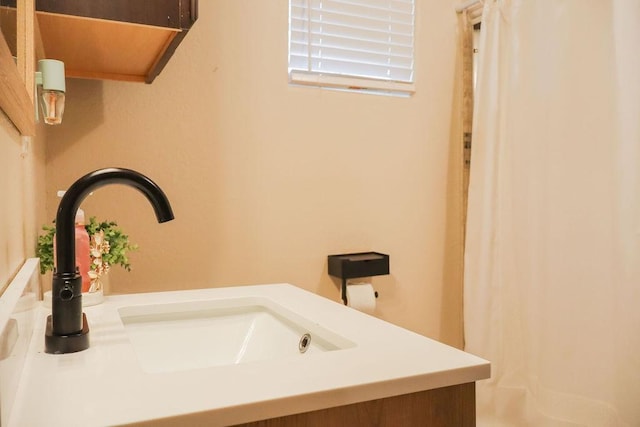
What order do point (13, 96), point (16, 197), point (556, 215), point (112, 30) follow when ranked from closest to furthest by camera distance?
point (13, 96)
point (16, 197)
point (112, 30)
point (556, 215)

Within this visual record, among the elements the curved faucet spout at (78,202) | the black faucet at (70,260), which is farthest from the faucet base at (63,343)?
the curved faucet spout at (78,202)

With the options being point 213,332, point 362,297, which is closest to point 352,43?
point 362,297

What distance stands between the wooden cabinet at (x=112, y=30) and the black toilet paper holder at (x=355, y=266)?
92cm

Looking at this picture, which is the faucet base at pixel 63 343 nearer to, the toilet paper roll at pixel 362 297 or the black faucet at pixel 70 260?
the black faucet at pixel 70 260

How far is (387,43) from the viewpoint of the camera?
200 centimetres

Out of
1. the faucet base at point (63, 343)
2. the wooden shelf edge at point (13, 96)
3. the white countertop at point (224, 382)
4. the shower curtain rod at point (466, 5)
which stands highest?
the shower curtain rod at point (466, 5)

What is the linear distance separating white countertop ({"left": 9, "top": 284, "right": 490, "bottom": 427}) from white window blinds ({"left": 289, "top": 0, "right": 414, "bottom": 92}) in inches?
49.6

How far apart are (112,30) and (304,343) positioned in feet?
2.63

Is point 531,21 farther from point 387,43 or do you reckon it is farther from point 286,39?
point 286,39

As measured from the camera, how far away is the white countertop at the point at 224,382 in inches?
22.9

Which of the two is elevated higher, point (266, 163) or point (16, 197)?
point (266, 163)

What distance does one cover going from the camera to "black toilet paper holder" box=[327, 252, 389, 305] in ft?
6.01

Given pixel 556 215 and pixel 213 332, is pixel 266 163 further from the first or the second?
pixel 556 215

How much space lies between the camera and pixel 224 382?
25.7 inches
